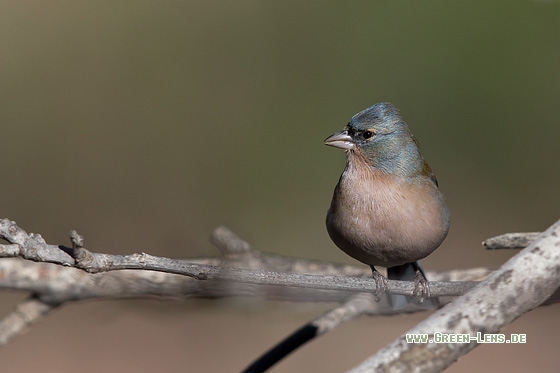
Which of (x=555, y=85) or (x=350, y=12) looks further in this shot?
(x=350, y=12)

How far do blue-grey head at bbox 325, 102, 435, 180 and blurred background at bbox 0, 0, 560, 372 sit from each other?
2.57 meters

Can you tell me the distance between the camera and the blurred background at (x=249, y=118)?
7.30 meters

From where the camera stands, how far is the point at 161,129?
8742 millimetres

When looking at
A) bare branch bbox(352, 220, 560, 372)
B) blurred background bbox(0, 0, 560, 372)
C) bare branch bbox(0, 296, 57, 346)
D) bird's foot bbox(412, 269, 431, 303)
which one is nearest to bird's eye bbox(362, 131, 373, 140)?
bird's foot bbox(412, 269, 431, 303)

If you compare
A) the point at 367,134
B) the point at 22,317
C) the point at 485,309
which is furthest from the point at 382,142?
the point at 22,317

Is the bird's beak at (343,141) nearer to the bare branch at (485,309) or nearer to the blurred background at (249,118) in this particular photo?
the bare branch at (485,309)

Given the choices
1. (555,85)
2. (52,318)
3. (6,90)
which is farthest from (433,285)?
(6,90)

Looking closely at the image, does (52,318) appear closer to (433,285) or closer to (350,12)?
(433,285)

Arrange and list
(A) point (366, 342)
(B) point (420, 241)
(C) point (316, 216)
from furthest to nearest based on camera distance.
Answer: (C) point (316, 216) → (A) point (366, 342) → (B) point (420, 241)

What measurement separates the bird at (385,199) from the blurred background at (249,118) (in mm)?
2532

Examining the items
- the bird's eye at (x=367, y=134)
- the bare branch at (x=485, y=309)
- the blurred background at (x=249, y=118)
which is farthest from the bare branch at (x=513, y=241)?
the blurred background at (x=249, y=118)

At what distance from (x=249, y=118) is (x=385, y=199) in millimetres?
4844

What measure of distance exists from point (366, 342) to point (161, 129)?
400 cm

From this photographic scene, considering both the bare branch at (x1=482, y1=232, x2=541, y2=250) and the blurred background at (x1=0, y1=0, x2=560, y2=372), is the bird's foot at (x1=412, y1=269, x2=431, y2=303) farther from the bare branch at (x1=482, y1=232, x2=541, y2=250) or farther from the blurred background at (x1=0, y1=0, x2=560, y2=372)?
the blurred background at (x1=0, y1=0, x2=560, y2=372)
